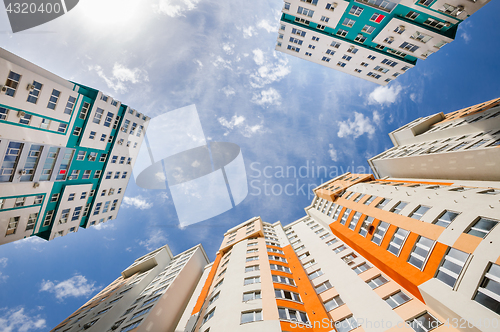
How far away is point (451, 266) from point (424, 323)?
5.23m

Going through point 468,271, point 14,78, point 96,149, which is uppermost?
point 14,78

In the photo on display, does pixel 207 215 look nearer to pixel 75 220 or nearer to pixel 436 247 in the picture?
pixel 75 220

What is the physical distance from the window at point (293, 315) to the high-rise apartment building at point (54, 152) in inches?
1325

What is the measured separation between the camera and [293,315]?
690 inches

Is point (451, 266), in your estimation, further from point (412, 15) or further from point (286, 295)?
point (412, 15)

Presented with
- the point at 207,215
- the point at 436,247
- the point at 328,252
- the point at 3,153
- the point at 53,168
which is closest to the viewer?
the point at 436,247

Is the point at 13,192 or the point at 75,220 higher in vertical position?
the point at 13,192

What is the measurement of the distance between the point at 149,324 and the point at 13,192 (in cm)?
2388

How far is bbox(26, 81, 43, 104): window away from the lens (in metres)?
20.6

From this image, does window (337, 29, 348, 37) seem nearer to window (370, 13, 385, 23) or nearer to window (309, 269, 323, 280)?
window (370, 13, 385, 23)

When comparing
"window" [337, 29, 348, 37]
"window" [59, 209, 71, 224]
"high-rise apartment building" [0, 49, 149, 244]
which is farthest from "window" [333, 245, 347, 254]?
"window" [59, 209, 71, 224]

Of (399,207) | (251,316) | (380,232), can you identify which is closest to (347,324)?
(251,316)

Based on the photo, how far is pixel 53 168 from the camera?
81.1ft

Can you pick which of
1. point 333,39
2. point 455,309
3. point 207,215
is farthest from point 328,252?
point 333,39
